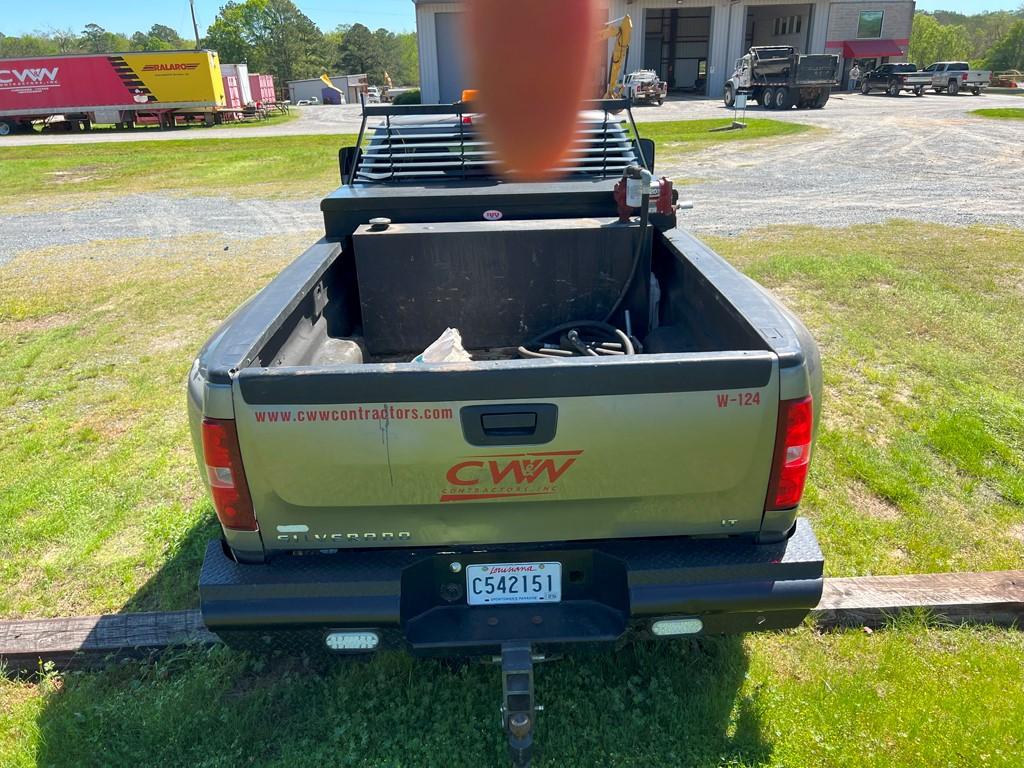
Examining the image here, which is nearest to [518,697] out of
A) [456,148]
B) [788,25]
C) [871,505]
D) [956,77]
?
[871,505]

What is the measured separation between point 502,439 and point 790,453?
2.71ft

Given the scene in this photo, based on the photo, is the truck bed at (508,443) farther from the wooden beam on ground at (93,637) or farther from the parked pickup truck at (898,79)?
the parked pickup truck at (898,79)

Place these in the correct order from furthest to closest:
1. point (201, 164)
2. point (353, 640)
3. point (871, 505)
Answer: point (201, 164)
point (871, 505)
point (353, 640)

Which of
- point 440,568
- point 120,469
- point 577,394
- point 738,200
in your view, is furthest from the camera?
point 738,200

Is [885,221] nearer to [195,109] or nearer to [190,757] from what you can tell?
[190,757]

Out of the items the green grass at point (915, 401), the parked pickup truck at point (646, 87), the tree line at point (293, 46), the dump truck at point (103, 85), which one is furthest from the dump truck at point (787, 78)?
the tree line at point (293, 46)

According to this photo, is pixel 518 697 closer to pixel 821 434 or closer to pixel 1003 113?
pixel 821 434

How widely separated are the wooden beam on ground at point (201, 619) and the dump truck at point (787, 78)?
105 feet

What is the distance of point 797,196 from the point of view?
1248 centimetres

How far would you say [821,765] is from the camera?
2396mm

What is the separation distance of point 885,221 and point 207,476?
10.4 meters

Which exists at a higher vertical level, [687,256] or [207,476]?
[687,256]

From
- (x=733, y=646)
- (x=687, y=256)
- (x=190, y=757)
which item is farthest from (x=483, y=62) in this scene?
(x=190, y=757)

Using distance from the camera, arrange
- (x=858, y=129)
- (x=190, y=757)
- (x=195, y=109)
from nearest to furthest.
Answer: (x=190, y=757)
(x=858, y=129)
(x=195, y=109)
